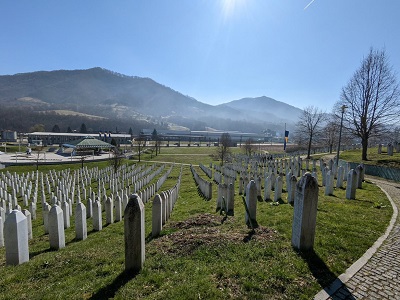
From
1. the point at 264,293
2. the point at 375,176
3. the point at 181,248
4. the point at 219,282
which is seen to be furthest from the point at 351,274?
the point at 375,176

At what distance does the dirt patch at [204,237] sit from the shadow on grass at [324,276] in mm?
972

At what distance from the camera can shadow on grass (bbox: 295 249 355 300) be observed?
385 centimetres

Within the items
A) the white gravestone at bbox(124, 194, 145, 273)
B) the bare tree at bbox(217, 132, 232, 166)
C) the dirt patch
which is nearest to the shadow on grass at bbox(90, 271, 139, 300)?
the white gravestone at bbox(124, 194, 145, 273)

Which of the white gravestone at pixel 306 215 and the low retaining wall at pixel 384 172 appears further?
the low retaining wall at pixel 384 172

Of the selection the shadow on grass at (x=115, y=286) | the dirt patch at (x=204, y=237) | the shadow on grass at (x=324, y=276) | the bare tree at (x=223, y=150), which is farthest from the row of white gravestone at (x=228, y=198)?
the bare tree at (x=223, y=150)

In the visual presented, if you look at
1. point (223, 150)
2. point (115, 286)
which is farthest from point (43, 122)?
point (115, 286)

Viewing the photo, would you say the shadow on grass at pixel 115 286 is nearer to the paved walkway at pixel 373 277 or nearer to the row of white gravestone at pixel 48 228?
the row of white gravestone at pixel 48 228

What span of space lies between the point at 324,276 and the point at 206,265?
2132 millimetres

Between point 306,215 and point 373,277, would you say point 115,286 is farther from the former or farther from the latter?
point 373,277

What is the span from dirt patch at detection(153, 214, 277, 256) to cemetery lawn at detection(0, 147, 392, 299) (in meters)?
0.02

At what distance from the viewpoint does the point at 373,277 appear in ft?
14.1

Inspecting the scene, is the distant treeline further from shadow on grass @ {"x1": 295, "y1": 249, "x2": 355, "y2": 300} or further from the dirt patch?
shadow on grass @ {"x1": 295, "y1": 249, "x2": 355, "y2": 300}

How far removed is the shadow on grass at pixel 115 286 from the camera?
148 inches

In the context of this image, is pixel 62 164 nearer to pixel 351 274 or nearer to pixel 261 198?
pixel 261 198
